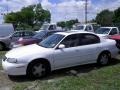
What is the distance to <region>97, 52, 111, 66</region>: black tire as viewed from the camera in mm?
10734

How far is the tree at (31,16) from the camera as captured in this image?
87131 millimetres

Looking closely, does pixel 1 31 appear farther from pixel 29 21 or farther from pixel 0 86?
pixel 29 21

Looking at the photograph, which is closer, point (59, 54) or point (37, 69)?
point (37, 69)

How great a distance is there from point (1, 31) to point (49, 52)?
11517 millimetres

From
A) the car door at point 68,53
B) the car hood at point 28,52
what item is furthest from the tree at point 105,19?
the car hood at point 28,52

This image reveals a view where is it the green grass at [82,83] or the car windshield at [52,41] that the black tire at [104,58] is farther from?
the car windshield at [52,41]

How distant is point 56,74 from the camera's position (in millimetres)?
9844

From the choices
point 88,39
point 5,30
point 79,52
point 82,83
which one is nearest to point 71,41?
point 79,52

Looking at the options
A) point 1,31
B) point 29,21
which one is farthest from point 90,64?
point 29,21

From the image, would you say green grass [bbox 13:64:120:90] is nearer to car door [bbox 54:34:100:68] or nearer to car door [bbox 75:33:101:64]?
car door [bbox 54:34:100:68]

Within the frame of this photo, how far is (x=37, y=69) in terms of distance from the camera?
29.9 ft

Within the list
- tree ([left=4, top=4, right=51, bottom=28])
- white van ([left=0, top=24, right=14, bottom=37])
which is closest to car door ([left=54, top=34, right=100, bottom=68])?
white van ([left=0, top=24, right=14, bottom=37])

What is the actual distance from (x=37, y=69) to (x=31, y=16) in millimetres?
82230

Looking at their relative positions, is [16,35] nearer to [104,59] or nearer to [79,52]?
[104,59]
